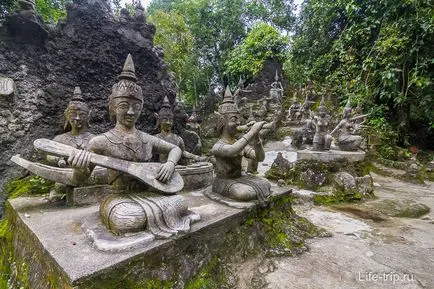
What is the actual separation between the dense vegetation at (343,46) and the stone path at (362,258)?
6126 mm

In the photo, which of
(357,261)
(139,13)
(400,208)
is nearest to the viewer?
(357,261)

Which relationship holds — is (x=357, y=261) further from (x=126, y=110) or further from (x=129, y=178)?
(x=126, y=110)

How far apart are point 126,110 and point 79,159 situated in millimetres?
586

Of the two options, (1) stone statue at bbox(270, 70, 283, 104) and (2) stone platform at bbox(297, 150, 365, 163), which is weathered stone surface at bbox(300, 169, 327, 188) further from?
(1) stone statue at bbox(270, 70, 283, 104)

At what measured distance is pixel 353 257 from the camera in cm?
288

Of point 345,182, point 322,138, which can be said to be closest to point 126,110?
point 345,182

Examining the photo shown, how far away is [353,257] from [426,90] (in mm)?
8872

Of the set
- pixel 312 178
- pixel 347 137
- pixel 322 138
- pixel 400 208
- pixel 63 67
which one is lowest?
pixel 400 208

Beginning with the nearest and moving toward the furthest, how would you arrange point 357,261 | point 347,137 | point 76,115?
point 357,261 < point 76,115 < point 347,137

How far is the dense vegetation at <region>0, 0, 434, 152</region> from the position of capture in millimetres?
8594

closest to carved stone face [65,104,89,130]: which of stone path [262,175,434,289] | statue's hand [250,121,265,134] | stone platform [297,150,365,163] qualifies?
statue's hand [250,121,265,134]

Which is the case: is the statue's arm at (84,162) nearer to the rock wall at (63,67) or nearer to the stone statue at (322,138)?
the rock wall at (63,67)

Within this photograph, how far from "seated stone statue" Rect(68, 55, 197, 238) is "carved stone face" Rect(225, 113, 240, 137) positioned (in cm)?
92

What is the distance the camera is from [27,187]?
3.53 metres
